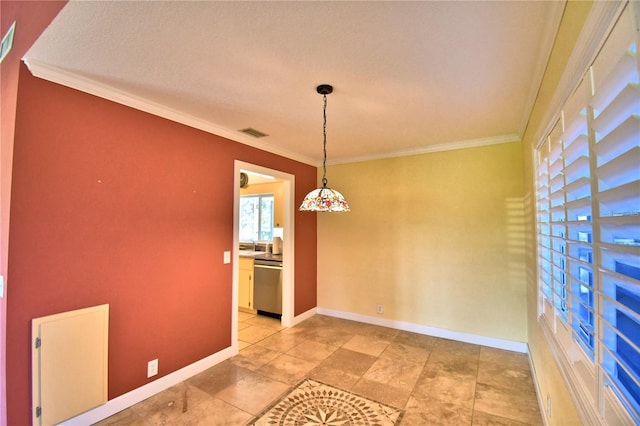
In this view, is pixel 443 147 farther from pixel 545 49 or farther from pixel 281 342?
pixel 281 342

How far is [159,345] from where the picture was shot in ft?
8.28

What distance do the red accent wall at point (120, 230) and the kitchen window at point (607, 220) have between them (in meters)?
2.88

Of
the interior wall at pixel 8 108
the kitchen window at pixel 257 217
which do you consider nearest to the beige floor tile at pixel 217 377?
the interior wall at pixel 8 108

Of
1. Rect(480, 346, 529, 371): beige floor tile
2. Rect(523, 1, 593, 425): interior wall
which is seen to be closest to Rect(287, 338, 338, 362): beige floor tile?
Rect(480, 346, 529, 371): beige floor tile

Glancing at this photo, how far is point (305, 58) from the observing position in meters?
1.81

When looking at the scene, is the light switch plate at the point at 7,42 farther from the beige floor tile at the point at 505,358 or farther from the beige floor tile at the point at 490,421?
the beige floor tile at the point at 505,358

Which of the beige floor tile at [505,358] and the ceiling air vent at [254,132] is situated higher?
the ceiling air vent at [254,132]

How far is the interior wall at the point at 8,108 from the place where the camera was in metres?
1.76

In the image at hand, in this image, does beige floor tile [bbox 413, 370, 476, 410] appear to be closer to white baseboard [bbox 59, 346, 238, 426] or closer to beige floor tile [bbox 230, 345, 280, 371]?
beige floor tile [bbox 230, 345, 280, 371]

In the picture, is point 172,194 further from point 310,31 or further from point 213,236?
point 310,31

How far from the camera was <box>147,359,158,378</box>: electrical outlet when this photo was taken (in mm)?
2443

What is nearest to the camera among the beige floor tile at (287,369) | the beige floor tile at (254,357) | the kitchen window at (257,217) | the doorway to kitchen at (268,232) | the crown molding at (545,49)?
the crown molding at (545,49)

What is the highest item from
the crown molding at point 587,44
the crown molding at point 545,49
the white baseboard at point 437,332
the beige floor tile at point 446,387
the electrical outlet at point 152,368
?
the crown molding at point 545,49

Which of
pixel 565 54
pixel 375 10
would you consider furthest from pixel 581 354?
pixel 375 10
